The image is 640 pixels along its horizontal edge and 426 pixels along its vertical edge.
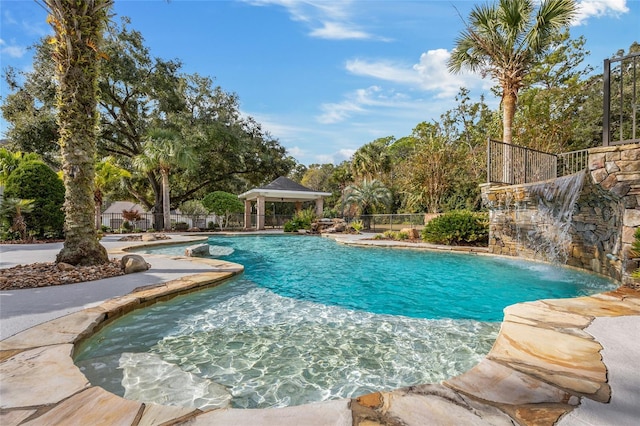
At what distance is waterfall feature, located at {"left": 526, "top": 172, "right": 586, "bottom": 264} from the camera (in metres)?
6.71

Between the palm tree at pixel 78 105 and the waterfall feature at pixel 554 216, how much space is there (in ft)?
32.5

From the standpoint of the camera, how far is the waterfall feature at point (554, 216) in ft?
22.0

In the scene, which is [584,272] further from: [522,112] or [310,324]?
[522,112]

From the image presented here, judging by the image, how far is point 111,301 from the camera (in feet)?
13.2

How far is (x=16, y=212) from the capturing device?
10.5 m

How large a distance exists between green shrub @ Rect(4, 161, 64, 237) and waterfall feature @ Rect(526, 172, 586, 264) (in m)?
15.5

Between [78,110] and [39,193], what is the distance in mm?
7460

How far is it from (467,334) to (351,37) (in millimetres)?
10497

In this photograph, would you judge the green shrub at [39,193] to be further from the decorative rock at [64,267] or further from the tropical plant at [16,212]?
the decorative rock at [64,267]

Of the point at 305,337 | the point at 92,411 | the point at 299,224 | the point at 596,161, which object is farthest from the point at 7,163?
the point at 596,161

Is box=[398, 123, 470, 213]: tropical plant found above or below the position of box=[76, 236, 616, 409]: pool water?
above

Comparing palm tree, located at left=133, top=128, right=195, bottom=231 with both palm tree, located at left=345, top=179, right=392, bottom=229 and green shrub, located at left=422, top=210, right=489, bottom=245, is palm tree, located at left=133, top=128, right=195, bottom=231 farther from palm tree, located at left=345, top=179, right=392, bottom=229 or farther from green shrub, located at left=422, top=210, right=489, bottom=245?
green shrub, located at left=422, top=210, right=489, bottom=245

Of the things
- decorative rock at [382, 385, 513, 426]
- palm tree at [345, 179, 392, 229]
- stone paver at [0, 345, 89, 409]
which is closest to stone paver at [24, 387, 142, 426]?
stone paver at [0, 345, 89, 409]

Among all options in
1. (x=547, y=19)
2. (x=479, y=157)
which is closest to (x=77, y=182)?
(x=547, y=19)
